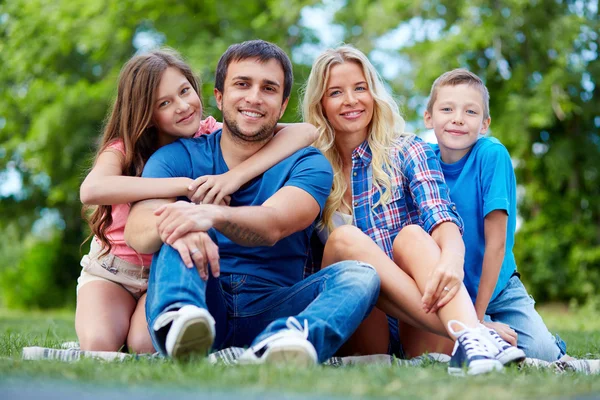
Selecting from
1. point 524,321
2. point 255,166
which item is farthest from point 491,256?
point 255,166

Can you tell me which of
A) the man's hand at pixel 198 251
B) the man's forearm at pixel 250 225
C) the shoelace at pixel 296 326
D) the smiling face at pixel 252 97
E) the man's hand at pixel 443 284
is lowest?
the shoelace at pixel 296 326

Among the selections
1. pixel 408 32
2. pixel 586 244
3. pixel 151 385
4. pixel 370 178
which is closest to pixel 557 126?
→ pixel 586 244

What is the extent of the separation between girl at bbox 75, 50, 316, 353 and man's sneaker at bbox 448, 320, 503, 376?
114 centimetres

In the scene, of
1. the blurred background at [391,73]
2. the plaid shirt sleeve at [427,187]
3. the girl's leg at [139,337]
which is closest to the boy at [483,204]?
the plaid shirt sleeve at [427,187]

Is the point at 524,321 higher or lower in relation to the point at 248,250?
lower

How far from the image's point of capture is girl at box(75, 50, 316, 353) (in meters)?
3.13

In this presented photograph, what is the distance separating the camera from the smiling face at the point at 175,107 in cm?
344

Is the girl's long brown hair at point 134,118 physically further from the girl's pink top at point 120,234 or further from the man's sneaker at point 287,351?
the man's sneaker at point 287,351

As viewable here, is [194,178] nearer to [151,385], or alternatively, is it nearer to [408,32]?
[151,385]

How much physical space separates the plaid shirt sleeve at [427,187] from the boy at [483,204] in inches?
8.1

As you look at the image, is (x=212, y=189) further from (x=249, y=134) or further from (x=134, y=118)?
(x=134, y=118)

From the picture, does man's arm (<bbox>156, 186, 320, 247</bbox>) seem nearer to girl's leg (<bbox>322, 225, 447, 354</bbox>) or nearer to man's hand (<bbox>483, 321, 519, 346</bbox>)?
girl's leg (<bbox>322, 225, 447, 354</bbox>)

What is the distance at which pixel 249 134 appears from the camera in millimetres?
3186

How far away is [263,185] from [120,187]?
623mm
